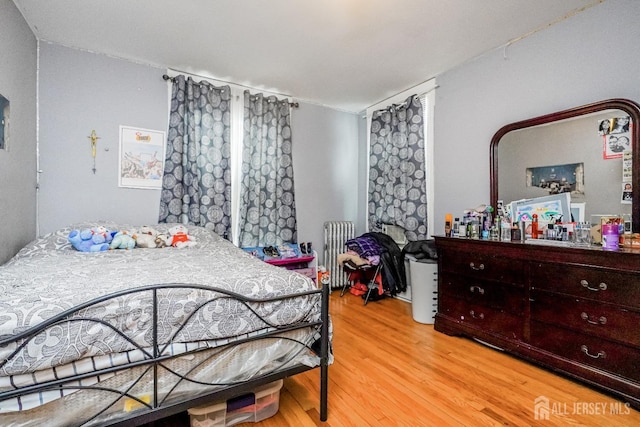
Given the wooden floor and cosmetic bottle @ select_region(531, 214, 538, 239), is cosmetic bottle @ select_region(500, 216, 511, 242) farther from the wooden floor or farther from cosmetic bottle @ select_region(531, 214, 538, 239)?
the wooden floor

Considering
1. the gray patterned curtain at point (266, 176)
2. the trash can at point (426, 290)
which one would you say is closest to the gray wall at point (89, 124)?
the gray patterned curtain at point (266, 176)

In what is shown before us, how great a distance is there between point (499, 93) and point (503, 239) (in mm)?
1328

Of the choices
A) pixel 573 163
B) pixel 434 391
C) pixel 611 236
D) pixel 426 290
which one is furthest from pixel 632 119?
pixel 434 391

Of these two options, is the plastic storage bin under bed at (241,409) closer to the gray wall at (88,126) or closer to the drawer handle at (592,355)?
the drawer handle at (592,355)

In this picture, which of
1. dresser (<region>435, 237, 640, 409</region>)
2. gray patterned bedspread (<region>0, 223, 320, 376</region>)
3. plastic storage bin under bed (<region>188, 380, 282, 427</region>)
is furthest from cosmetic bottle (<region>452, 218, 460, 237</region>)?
plastic storage bin under bed (<region>188, 380, 282, 427</region>)

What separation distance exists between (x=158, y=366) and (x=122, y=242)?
63.8 inches

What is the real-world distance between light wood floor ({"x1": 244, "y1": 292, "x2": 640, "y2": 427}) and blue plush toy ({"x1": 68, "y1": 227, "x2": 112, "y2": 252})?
177cm

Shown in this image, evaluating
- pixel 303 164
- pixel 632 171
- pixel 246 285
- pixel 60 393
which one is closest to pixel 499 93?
pixel 632 171

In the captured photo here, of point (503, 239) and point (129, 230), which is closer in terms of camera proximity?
point (503, 239)

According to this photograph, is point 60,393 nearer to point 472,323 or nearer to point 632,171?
point 472,323

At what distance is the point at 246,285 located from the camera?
1418 mm

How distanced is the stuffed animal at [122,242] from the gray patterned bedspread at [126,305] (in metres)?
0.42

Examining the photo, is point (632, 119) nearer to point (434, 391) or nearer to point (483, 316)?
point (483, 316)

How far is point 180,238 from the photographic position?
2.68 m
